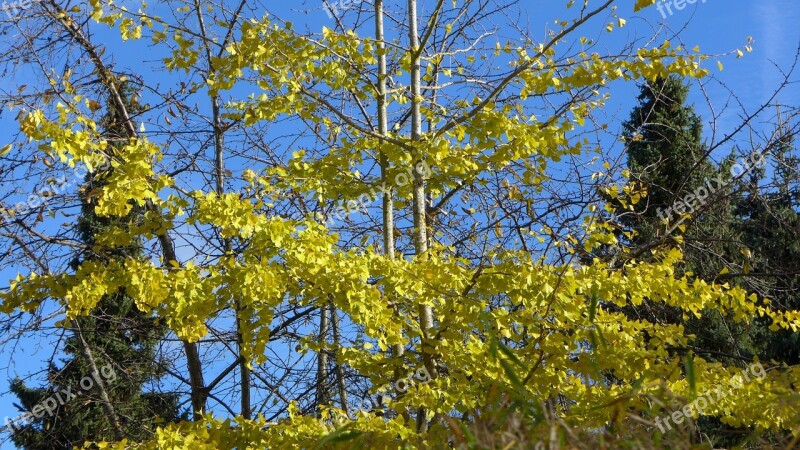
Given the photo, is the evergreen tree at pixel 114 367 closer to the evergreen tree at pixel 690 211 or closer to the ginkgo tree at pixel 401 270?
the ginkgo tree at pixel 401 270

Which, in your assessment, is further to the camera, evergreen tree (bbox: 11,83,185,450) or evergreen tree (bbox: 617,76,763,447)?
evergreen tree (bbox: 11,83,185,450)

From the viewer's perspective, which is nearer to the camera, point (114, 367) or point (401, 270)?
point (401, 270)

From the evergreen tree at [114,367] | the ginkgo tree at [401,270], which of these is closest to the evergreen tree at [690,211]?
the ginkgo tree at [401,270]

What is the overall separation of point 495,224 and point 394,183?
139 cm

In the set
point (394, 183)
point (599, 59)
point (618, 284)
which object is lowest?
point (618, 284)

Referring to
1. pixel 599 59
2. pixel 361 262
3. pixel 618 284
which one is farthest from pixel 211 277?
pixel 599 59

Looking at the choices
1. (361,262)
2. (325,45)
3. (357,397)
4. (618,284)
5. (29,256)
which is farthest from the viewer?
(357,397)

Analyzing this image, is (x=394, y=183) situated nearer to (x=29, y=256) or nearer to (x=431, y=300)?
(x=431, y=300)

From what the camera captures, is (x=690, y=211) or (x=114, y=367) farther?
(x=114, y=367)

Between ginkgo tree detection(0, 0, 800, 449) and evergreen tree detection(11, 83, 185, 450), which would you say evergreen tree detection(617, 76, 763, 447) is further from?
evergreen tree detection(11, 83, 185, 450)

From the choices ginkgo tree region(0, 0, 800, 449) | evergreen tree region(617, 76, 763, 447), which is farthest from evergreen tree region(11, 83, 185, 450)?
evergreen tree region(617, 76, 763, 447)

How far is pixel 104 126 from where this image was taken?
26.0 ft

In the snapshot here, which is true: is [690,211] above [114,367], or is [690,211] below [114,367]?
above

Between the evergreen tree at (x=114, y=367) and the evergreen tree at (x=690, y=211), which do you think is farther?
the evergreen tree at (x=114, y=367)
